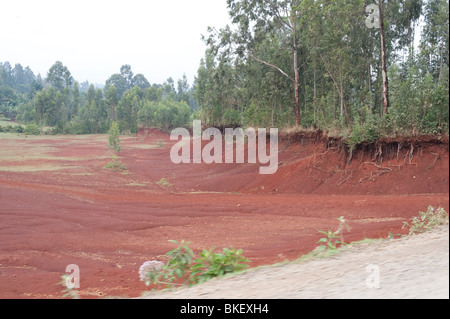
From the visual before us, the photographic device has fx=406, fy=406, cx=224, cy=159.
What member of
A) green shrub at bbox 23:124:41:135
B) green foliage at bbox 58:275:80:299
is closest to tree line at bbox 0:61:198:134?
green shrub at bbox 23:124:41:135

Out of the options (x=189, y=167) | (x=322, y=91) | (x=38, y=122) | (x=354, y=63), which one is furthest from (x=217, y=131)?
(x=38, y=122)

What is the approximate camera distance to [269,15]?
79.0 feet

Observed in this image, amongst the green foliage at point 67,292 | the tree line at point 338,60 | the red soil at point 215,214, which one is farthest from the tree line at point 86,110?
the green foliage at point 67,292

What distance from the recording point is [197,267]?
5.39m

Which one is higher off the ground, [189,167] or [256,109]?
[256,109]

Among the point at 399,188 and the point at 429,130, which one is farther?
the point at 399,188

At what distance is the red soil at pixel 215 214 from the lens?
7719mm

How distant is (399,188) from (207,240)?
26.7ft

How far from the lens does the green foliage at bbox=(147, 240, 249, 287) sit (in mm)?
5309

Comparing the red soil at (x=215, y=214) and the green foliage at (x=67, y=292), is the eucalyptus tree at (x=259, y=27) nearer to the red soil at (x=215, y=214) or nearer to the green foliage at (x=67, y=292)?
the red soil at (x=215, y=214)

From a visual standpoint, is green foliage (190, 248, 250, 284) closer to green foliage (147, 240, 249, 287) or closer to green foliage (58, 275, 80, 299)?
green foliage (147, 240, 249, 287)

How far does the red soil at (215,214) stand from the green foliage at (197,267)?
1.43ft
